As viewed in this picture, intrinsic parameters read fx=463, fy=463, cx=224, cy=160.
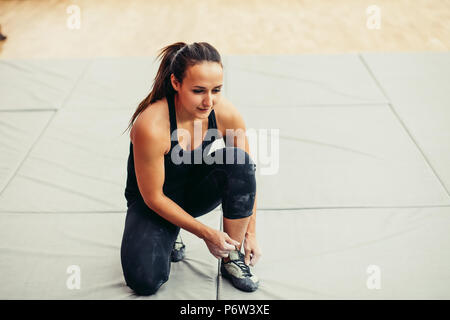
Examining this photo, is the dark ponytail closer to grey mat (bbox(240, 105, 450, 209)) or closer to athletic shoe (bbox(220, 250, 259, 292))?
athletic shoe (bbox(220, 250, 259, 292))

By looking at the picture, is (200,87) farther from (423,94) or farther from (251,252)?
(423,94)

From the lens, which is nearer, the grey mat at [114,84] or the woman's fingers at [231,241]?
the woman's fingers at [231,241]

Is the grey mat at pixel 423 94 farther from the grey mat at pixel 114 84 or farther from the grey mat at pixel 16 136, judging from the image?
the grey mat at pixel 16 136

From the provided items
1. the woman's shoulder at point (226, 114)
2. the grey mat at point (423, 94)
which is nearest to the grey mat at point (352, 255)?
the grey mat at point (423, 94)

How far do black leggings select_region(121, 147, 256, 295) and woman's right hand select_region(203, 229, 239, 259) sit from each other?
0.09 m

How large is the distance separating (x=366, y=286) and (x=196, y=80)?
985 mm

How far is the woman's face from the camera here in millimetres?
1438

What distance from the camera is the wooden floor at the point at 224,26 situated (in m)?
3.96

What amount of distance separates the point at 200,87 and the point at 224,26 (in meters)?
3.21

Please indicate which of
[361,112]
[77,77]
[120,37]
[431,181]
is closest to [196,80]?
[431,181]

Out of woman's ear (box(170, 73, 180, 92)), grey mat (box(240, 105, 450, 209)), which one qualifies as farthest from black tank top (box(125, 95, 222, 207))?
grey mat (box(240, 105, 450, 209))

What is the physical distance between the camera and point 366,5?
486 cm

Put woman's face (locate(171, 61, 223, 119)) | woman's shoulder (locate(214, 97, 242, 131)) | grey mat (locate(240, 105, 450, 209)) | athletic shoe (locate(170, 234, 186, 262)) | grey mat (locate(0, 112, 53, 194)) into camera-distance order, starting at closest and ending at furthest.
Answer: woman's face (locate(171, 61, 223, 119)) → woman's shoulder (locate(214, 97, 242, 131)) → athletic shoe (locate(170, 234, 186, 262)) → grey mat (locate(240, 105, 450, 209)) → grey mat (locate(0, 112, 53, 194))

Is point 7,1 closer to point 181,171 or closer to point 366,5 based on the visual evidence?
point 366,5
